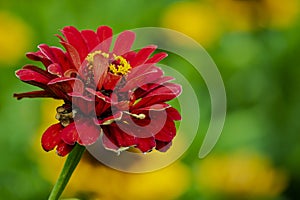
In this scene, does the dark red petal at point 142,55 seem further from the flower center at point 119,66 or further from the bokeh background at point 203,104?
the bokeh background at point 203,104

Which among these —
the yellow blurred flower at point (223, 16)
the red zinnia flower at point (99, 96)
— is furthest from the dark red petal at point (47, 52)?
the yellow blurred flower at point (223, 16)

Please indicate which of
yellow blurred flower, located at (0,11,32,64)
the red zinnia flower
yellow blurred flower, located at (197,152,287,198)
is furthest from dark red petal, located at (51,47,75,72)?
yellow blurred flower, located at (0,11,32,64)

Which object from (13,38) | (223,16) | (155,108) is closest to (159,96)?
(155,108)

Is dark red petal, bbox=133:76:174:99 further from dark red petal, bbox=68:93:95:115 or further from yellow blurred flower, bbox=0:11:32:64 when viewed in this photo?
yellow blurred flower, bbox=0:11:32:64

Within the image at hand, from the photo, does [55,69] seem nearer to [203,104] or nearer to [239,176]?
[239,176]

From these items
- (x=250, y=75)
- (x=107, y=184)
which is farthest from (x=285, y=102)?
(x=107, y=184)

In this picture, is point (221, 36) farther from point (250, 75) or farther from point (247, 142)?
point (247, 142)
